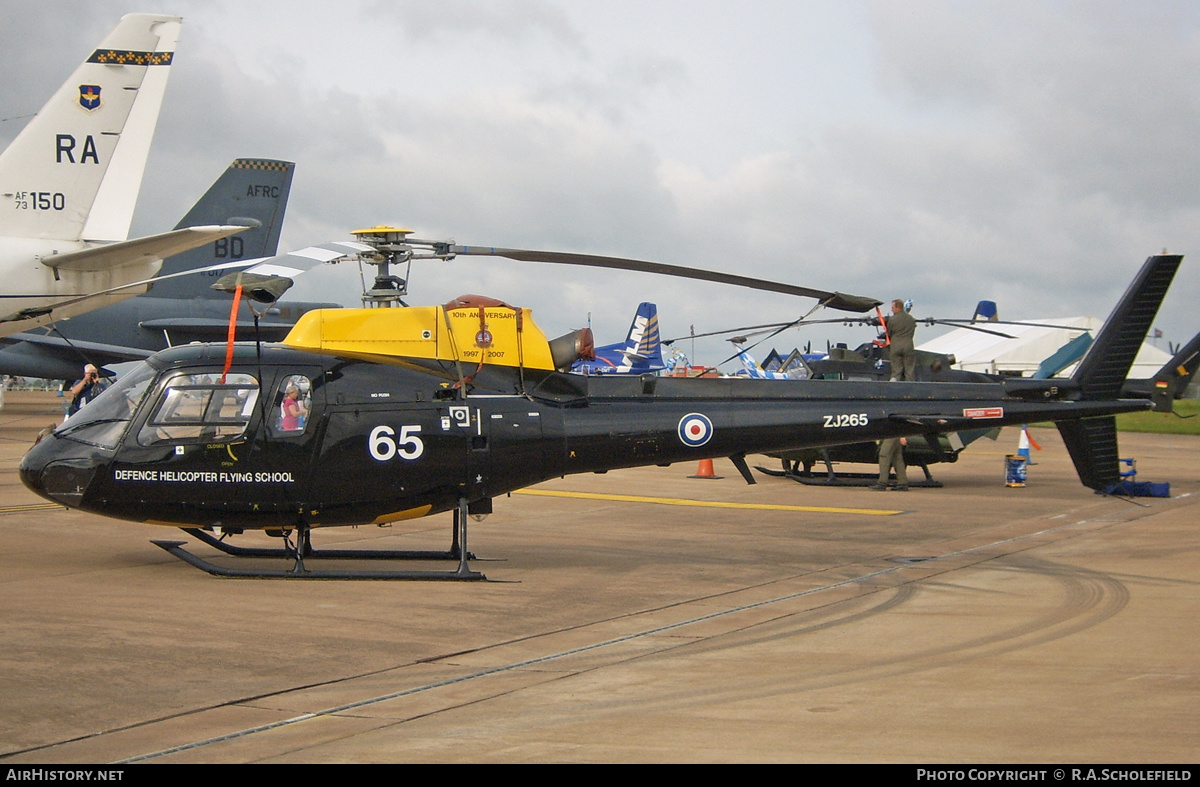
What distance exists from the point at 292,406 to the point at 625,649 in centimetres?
394

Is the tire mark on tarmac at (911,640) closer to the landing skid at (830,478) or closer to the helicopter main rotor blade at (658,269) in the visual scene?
the helicopter main rotor blade at (658,269)

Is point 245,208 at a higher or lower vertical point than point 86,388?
higher

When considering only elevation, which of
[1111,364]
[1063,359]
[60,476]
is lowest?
[60,476]

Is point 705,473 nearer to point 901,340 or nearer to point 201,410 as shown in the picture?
point 901,340

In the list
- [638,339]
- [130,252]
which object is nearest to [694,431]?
[130,252]

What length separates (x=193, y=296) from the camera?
110 feet

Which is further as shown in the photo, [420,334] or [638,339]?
[638,339]

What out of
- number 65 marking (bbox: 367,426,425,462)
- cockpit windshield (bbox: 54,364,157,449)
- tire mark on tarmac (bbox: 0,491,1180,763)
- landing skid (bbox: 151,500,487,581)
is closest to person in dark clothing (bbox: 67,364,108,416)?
landing skid (bbox: 151,500,487,581)

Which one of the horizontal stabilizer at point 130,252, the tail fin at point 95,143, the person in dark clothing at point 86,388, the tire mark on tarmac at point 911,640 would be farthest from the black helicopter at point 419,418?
the person in dark clothing at point 86,388

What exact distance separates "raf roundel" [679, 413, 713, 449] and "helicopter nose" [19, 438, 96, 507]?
5.08 m

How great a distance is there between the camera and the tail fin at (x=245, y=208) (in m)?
31.1

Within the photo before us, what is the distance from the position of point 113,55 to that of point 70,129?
129 centimetres

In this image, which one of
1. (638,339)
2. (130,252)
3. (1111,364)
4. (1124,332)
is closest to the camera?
(1124,332)

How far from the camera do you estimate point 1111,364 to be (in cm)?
1034
